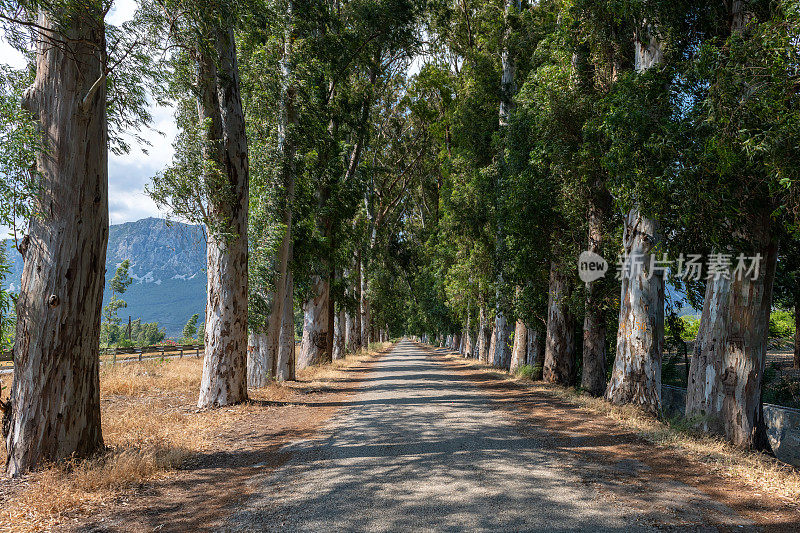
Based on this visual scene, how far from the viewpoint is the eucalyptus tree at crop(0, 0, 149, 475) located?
5.63 m

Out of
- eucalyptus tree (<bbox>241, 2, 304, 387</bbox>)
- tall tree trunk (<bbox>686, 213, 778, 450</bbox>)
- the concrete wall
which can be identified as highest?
eucalyptus tree (<bbox>241, 2, 304, 387</bbox>)

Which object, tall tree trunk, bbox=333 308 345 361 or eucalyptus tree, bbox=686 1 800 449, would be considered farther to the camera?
tall tree trunk, bbox=333 308 345 361

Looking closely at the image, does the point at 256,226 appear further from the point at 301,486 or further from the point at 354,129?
the point at 301,486

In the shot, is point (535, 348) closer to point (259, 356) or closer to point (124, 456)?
point (259, 356)

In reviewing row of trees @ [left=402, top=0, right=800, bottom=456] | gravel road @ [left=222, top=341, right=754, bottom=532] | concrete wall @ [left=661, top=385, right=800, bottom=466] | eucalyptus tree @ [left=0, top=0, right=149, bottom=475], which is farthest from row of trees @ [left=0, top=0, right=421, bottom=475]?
concrete wall @ [left=661, top=385, right=800, bottom=466]

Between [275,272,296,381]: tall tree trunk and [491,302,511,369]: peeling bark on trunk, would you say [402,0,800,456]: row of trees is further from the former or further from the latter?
[275,272,296,381]: tall tree trunk

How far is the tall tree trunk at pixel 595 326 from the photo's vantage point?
13.2 metres

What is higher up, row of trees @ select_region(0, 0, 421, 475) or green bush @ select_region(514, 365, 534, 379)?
row of trees @ select_region(0, 0, 421, 475)

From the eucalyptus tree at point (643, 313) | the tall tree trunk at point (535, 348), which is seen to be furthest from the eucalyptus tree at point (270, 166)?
the tall tree trunk at point (535, 348)

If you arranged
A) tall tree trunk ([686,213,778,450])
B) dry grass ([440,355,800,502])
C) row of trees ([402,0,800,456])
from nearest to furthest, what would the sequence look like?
dry grass ([440,355,800,502]) < row of trees ([402,0,800,456]) < tall tree trunk ([686,213,778,450])

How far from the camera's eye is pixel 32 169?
577 centimetres

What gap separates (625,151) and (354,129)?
12.8m

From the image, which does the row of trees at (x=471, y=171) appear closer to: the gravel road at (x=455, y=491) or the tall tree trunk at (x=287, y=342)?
the tall tree trunk at (x=287, y=342)

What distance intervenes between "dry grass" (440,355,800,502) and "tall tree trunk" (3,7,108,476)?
27.8ft
